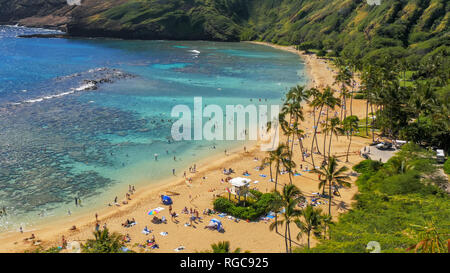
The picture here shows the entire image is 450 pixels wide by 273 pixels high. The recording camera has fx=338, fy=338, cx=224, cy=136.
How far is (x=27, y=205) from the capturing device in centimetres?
4212

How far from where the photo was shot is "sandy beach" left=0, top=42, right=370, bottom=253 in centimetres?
3519

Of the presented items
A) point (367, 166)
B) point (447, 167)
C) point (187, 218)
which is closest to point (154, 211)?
point (187, 218)

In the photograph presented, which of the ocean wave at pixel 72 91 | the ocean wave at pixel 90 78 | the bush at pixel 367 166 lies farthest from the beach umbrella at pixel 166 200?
the ocean wave at pixel 72 91

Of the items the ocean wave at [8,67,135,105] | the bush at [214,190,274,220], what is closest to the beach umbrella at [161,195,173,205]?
the bush at [214,190,274,220]

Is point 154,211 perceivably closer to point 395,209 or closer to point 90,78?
point 395,209

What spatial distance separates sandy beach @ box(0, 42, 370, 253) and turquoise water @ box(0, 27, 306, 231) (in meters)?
2.67

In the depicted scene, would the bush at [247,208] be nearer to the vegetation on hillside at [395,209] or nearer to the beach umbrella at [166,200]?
the beach umbrella at [166,200]

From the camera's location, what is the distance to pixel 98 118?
76062 mm

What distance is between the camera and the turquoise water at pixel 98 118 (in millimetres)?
46594

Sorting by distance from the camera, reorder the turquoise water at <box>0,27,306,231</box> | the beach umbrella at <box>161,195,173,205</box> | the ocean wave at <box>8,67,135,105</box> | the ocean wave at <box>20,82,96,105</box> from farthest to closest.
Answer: the ocean wave at <box>8,67,135,105</box> < the ocean wave at <box>20,82,96,105</box> < the turquoise water at <box>0,27,306,231</box> < the beach umbrella at <box>161,195,173,205</box>

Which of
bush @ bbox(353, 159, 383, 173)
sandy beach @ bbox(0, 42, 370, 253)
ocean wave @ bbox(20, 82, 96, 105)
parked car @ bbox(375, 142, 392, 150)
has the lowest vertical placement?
sandy beach @ bbox(0, 42, 370, 253)

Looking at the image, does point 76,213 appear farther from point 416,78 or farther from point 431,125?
point 416,78

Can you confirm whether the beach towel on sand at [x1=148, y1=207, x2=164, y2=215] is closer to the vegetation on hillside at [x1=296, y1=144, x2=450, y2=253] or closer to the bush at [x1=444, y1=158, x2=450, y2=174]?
the vegetation on hillside at [x1=296, y1=144, x2=450, y2=253]
